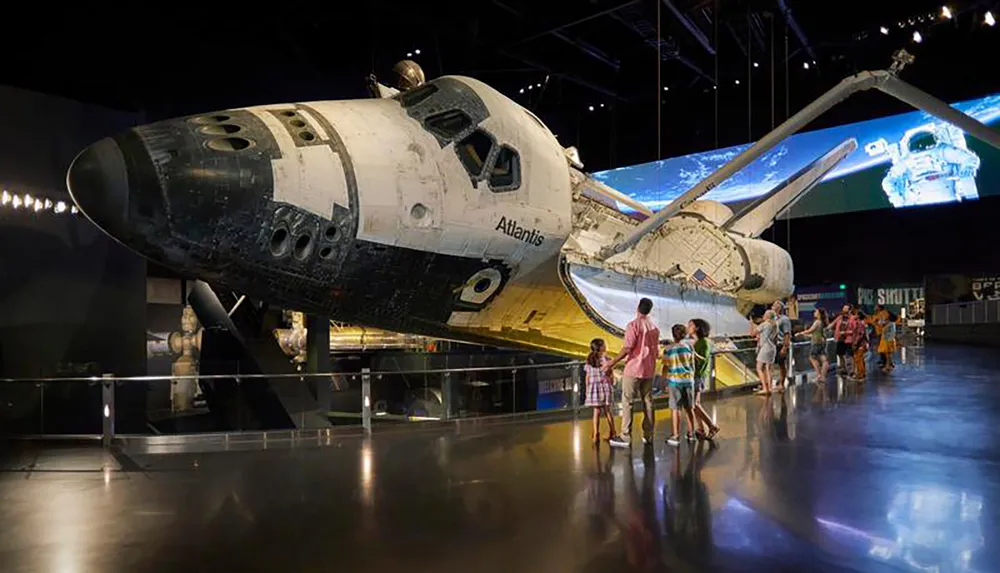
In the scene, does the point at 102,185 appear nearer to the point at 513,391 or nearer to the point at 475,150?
the point at 475,150

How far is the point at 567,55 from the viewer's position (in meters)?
18.8

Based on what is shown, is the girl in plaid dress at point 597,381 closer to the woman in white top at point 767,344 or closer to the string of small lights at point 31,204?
the woman in white top at point 767,344

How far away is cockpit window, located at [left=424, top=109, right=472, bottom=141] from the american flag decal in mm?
6535

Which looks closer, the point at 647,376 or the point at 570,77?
the point at 647,376

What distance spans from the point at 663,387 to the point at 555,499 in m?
5.55

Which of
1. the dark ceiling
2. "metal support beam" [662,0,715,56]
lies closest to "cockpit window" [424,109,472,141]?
the dark ceiling

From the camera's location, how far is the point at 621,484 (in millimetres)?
4746

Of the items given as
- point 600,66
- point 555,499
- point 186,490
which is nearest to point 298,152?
point 186,490

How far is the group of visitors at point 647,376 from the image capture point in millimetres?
6047

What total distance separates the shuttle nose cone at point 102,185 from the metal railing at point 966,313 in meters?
25.4

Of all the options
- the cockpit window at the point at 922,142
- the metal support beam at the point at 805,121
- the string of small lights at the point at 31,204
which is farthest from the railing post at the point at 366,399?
the cockpit window at the point at 922,142

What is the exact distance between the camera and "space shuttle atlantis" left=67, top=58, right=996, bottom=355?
4.57m

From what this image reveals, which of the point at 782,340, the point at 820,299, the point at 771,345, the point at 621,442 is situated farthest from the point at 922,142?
the point at 621,442

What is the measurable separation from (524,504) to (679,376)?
259 cm
